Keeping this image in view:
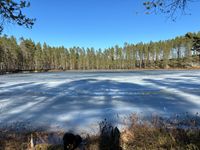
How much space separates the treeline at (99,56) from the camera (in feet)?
240

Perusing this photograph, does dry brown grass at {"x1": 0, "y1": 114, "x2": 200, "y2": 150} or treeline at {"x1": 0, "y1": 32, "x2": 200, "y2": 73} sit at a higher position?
treeline at {"x1": 0, "y1": 32, "x2": 200, "y2": 73}

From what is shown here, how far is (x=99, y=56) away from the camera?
104188mm

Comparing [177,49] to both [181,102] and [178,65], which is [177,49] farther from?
[181,102]

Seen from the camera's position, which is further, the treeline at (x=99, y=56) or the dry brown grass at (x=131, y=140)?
the treeline at (x=99, y=56)

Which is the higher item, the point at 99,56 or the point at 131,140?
the point at 99,56

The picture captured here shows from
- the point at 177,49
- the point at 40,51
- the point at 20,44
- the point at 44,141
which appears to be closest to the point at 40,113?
the point at 44,141

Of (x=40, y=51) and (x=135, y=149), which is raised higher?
(x=40, y=51)

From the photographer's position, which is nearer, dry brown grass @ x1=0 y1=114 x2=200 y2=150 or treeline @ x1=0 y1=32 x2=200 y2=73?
dry brown grass @ x1=0 y1=114 x2=200 y2=150

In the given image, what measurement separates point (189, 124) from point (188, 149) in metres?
2.00

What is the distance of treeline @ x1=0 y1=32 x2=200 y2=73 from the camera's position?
73.2 metres

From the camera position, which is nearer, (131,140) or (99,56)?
(131,140)

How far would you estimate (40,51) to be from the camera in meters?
84.9

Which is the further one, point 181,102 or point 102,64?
point 102,64

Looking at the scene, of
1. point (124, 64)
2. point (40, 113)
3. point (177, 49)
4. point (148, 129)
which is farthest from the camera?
point (124, 64)
